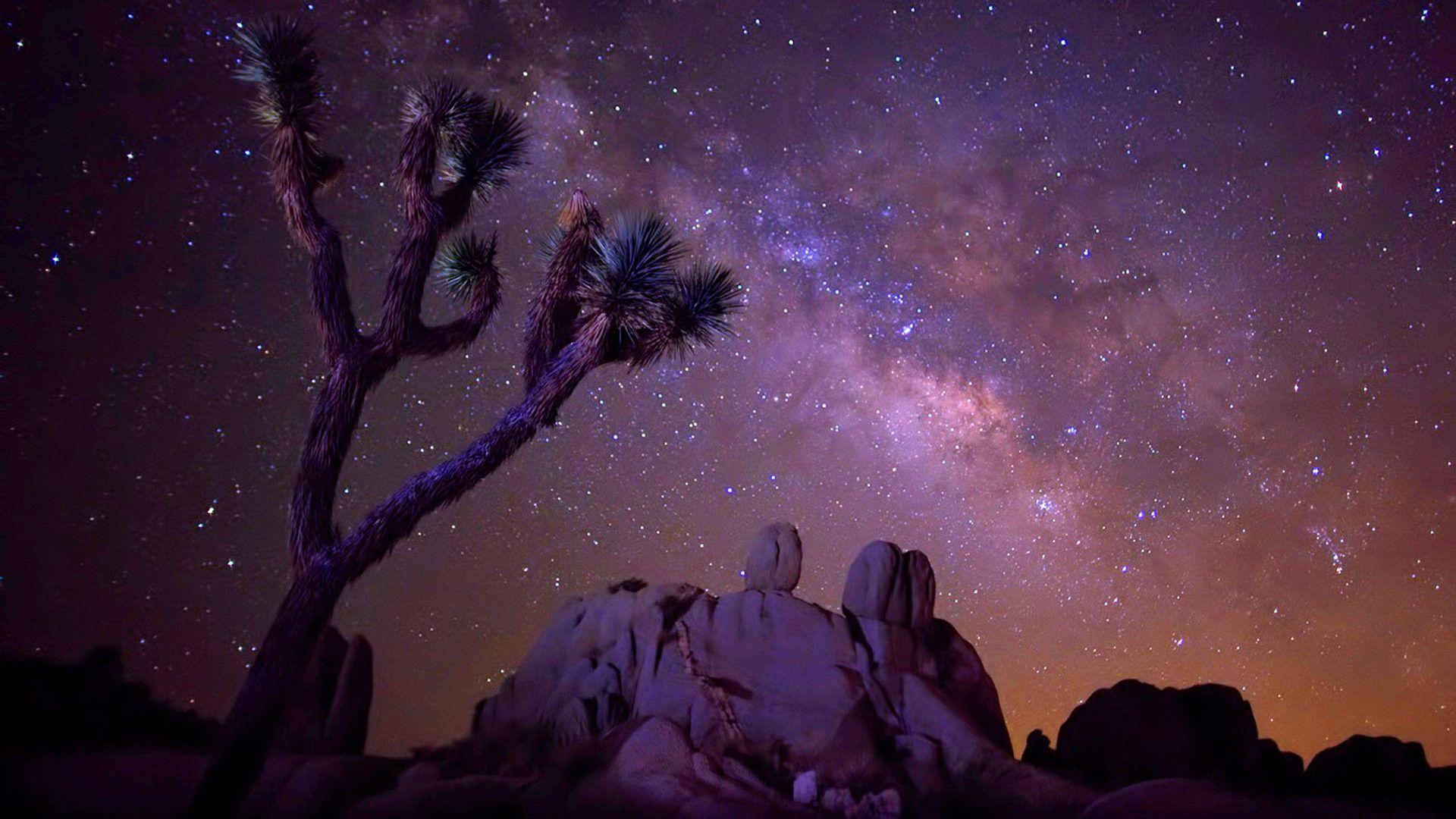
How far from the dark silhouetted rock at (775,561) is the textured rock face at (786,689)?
29 mm

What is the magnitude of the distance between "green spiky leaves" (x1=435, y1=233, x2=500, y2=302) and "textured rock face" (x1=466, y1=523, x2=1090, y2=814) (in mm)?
6223

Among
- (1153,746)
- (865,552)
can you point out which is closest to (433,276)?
(865,552)

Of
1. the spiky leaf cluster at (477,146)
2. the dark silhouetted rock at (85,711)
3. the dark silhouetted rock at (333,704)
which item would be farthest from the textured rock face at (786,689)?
the spiky leaf cluster at (477,146)

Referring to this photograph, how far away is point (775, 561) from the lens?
47.9ft

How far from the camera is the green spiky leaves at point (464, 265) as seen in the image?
1122 cm

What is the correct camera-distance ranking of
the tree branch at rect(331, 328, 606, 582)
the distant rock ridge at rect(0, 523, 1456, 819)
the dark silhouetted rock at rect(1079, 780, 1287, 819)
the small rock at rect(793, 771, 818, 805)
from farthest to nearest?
the small rock at rect(793, 771, 818, 805)
the distant rock ridge at rect(0, 523, 1456, 819)
the tree branch at rect(331, 328, 606, 582)
the dark silhouetted rock at rect(1079, 780, 1287, 819)

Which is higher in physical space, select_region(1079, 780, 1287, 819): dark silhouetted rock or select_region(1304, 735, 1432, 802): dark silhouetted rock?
select_region(1304, 735, 1432, 802): dark silhouetted rock

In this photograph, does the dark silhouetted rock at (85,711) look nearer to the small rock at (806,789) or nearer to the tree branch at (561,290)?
the tree branch at (561,290)

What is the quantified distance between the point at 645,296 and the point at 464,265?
9.24 feet

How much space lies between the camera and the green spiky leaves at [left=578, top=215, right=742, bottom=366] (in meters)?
10.4

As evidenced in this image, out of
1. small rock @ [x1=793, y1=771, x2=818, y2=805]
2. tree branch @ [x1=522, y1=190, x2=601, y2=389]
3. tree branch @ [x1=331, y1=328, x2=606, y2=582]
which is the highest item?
tree branch @ [x1=522, y1=190, x2=601, y2=389]

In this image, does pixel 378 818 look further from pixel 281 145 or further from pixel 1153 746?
pixel 1153 746

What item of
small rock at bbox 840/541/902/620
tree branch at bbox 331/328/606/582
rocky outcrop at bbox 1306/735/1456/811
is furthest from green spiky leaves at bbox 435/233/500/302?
rocky outcrop at bbox 1306/735/1456/811

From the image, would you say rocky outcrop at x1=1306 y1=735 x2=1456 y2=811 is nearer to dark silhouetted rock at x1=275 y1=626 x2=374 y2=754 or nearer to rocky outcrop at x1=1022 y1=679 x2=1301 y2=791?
rocky outcrop at x1=1022 y1=679 x2=1301 y2=791
